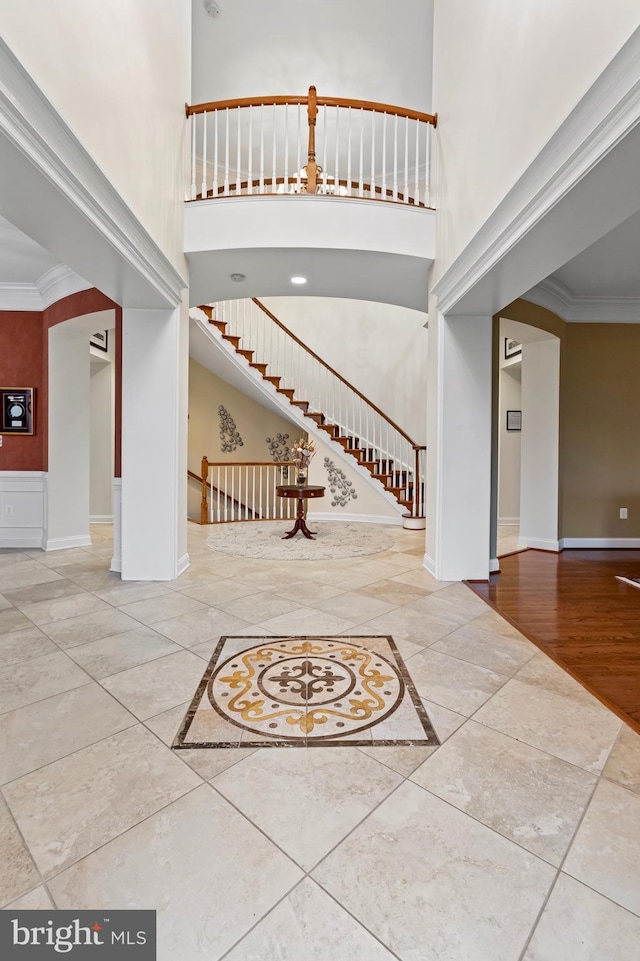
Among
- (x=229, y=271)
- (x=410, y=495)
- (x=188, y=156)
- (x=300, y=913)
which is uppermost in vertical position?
(x=188, y=156)

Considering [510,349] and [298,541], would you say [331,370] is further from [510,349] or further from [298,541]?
[298,541]

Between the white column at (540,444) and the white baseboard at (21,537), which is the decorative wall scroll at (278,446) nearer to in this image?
the white baseboard at (21,537)

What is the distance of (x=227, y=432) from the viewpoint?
341 inches

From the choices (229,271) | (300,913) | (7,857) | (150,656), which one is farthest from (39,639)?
(229,271)

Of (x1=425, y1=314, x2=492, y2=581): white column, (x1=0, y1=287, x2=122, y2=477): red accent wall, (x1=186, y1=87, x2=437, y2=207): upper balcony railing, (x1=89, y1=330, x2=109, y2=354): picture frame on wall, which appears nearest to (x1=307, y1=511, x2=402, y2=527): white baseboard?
(x1=425, y1=314, x2=492, y2=581): white column

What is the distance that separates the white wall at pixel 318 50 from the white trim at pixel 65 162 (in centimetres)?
340

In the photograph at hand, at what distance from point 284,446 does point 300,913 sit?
26.7 feet

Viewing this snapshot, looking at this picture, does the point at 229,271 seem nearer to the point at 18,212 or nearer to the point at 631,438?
the point at 18,212

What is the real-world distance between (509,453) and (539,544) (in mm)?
2270

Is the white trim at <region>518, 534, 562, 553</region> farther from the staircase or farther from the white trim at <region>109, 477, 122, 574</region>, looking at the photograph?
the white trim at <region>109, 477, 122, 574</region>

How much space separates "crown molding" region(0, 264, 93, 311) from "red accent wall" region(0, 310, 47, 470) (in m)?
0.09

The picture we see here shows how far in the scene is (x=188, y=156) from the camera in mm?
4156

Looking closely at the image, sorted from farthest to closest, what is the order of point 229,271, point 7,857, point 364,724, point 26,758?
1. point 229,271
2. point 364,724
3. point 26,758
4. point 7,857

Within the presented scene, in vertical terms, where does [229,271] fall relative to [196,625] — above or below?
above
